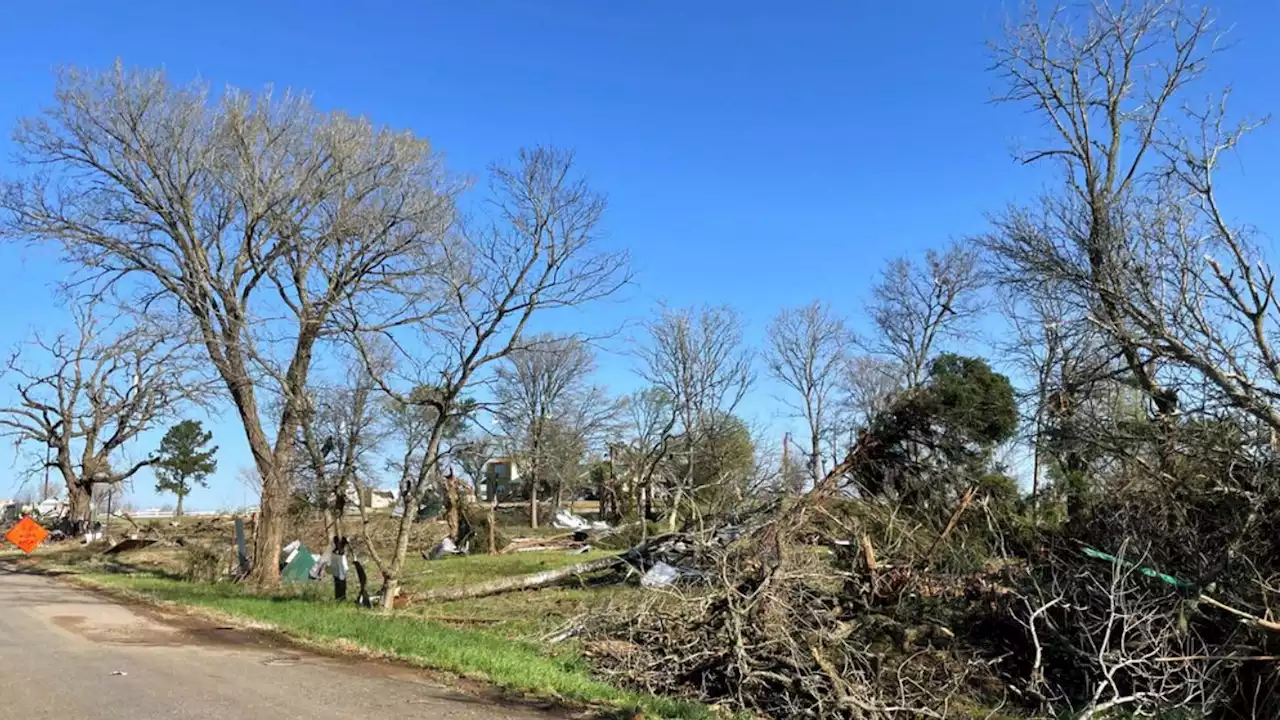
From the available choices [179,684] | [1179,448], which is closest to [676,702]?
[179,684]

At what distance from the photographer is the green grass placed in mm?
8117

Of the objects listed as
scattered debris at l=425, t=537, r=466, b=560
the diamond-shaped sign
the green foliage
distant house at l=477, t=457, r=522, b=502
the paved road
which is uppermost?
distant house at l=477, t=457, r=522, b=502

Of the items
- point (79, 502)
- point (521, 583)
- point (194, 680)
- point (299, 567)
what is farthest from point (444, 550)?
point (79, 502)

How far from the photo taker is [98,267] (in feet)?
65.2

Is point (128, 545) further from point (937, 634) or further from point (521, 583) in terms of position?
point (937, 634)

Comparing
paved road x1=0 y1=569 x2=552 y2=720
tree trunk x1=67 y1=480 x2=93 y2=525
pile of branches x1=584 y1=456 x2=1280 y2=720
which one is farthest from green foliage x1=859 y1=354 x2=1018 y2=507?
tree trunk x1=67 y1=480 x2=93 y2=525

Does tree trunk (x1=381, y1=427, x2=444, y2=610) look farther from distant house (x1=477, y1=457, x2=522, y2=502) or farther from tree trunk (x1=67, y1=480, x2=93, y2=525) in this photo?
distant house (x1=477, y1=457, x2=522, y2=502)

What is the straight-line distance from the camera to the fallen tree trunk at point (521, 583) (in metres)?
16.2

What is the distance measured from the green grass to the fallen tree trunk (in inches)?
80.6

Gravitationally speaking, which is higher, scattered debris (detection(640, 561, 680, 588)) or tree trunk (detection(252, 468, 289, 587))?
tree trunk (detection(252, 468, 289, 587))

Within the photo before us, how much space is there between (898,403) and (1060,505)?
10.7 feet

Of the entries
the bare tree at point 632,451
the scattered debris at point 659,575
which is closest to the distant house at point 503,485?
the bare tree at point 632,451

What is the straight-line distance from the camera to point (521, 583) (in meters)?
17.0

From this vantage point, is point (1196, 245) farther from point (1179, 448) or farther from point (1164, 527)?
point (1164, 527)
